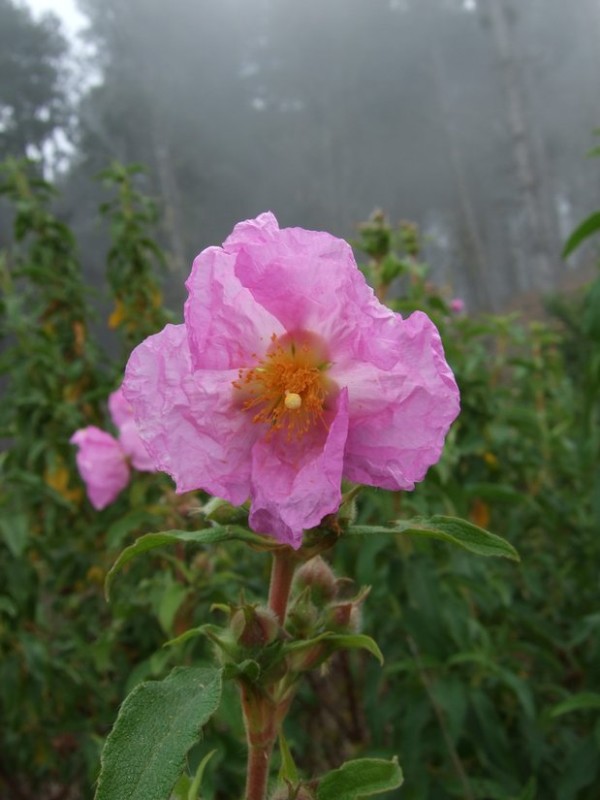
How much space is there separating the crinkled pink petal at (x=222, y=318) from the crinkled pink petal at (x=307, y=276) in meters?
0.02

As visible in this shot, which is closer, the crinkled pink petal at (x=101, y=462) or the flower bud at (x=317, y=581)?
the flower bud at (x=317, y=581)

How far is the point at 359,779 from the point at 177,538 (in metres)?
0.40

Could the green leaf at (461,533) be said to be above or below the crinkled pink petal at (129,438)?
above

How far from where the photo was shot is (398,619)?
236 cm

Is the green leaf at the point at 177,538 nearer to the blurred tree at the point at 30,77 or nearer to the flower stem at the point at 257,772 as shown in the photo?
the flower stem at the point at 257,772

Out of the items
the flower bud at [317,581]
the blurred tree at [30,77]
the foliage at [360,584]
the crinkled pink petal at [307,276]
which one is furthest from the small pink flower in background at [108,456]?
the blurred tree at [30,77]

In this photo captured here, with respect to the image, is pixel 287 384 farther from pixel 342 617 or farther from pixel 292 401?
pixel 342 617

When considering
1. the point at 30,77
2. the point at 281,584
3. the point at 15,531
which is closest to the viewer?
the point at 281,584

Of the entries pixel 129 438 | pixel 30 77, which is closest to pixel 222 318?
pixel 129 438

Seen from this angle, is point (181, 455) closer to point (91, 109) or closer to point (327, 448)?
point (327, 448)

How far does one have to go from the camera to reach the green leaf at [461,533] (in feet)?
2.84

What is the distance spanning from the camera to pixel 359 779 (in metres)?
0.97

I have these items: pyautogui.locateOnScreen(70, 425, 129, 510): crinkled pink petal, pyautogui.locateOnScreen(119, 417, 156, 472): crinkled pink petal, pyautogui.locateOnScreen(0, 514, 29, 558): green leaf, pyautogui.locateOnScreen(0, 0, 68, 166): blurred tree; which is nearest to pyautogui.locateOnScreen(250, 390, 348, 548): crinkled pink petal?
pyautogui.locateOnScreen(119, 417, 156, 472): crinkled pink petal

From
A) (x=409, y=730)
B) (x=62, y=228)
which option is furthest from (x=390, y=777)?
(x=62, y=228)
